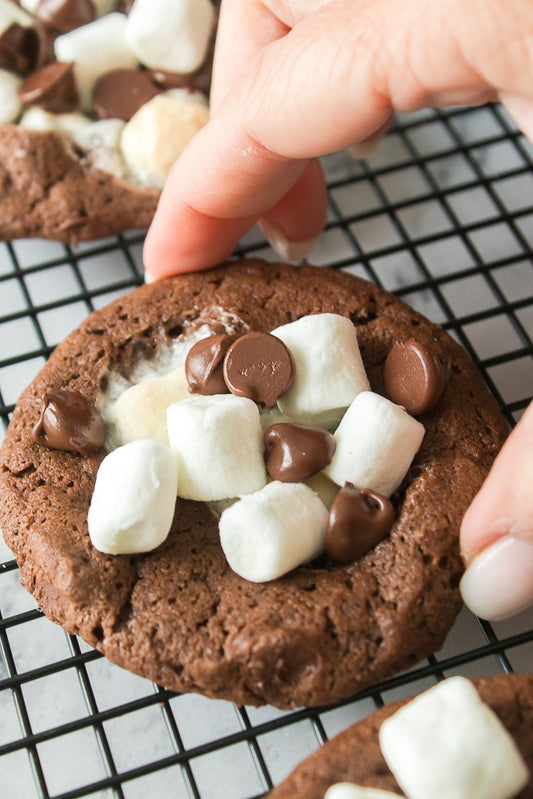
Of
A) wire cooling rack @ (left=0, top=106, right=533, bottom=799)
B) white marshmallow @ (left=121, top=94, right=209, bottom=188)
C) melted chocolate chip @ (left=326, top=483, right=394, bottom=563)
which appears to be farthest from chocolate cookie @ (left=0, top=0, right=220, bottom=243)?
melted chocolate chip @ (left=326, top=483, right=394, bottom=563)

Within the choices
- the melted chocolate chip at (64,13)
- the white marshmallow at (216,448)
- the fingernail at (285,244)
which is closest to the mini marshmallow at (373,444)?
the white marshmallow at (216,448)

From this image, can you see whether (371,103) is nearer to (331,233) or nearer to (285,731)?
(331,233)

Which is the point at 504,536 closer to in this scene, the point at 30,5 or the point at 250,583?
the point at 250,583

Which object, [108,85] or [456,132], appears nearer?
[108,85]

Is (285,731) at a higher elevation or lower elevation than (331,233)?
lower

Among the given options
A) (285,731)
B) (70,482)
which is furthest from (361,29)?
(285,731)

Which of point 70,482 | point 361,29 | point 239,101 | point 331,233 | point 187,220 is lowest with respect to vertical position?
point 331,233

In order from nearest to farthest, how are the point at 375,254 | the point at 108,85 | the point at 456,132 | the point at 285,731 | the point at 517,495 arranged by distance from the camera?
the point at 517,495
the point at 285,731
the point at 375,254
the point at 108,85
the point at 456,132
